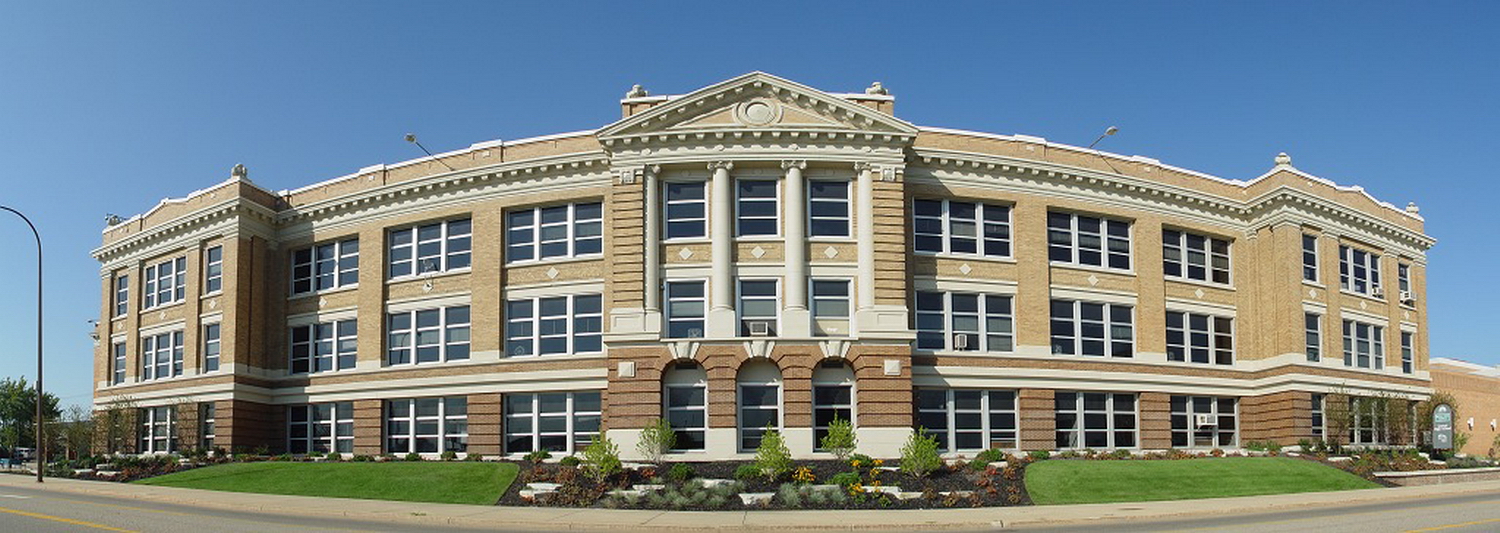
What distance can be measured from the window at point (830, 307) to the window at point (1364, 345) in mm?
22495

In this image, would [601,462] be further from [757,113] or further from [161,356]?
[161,356]

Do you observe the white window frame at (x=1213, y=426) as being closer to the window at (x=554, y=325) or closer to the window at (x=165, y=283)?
the window at (x=554, y=325)

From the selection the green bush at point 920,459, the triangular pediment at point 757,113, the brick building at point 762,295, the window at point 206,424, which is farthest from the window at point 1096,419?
the window at point 206,424

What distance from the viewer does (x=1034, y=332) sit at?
125 ft

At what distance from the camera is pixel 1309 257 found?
43281 mm

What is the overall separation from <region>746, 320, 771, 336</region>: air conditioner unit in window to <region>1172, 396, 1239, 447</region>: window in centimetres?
1649

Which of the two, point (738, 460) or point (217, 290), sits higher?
point (217, 290)

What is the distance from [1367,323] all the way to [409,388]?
37.3 m

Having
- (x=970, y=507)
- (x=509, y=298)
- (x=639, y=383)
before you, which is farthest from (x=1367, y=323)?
(x=509, y=298)

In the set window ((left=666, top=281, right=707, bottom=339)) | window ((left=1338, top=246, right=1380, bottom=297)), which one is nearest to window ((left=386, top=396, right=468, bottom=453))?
window ((left=666, top=281, right=707, bottom=339))

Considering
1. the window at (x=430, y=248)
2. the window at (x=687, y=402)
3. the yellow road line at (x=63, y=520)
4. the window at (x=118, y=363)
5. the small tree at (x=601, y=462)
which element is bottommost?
the yellow road line at (x=63, y=520)

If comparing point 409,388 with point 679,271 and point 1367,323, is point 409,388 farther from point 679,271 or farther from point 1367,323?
point 1367,323

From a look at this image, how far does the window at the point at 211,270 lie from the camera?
44094 millimetres

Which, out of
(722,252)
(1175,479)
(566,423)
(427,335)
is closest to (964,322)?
(722,252)
